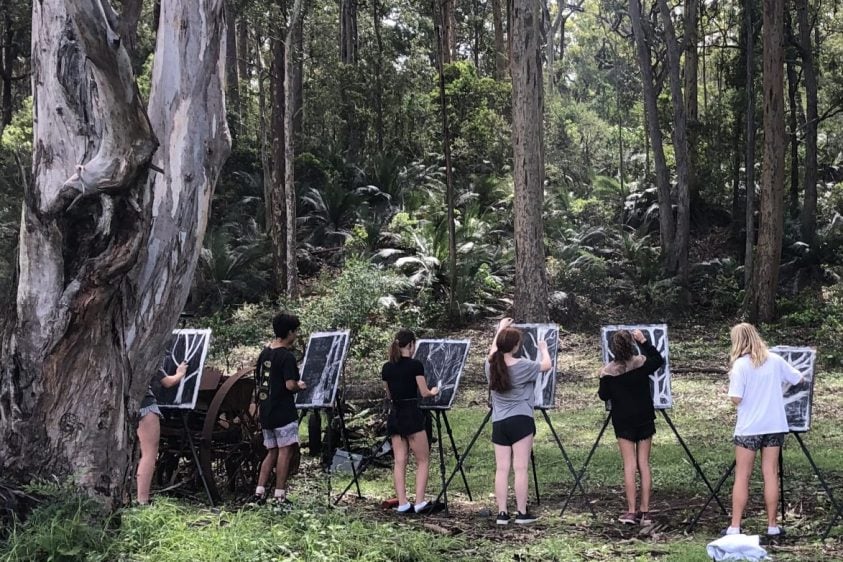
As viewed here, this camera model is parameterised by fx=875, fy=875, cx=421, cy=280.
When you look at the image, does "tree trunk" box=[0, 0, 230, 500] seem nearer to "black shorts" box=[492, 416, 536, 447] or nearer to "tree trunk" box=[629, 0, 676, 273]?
"black shorts" box=[492, 416, 536, 447]

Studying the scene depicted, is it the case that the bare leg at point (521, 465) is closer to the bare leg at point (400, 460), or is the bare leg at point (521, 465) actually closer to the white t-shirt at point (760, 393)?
the bare leg at point (400, 460)

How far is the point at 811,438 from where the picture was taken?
10227 millimetres

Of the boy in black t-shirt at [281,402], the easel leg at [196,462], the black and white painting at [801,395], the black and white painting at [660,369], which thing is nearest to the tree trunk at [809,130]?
the black and white painting at [660,369]

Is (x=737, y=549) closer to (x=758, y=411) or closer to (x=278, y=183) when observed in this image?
(x=758, y=411)

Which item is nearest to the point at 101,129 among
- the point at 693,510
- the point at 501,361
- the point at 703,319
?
the point at 501,361

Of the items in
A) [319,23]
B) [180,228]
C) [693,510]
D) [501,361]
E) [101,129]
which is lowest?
[693,510]

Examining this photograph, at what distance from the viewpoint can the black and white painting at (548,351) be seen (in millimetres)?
7930

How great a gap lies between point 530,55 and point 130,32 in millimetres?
10283

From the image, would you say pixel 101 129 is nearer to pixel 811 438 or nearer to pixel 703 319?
pixel 811 438

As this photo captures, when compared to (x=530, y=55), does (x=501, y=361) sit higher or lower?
lower

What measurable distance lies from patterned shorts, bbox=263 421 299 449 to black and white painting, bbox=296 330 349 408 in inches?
26.8

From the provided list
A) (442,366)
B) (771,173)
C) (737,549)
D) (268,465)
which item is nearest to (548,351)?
(442,366)

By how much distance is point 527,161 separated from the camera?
50.9ft

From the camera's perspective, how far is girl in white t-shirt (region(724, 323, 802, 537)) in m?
6.12
